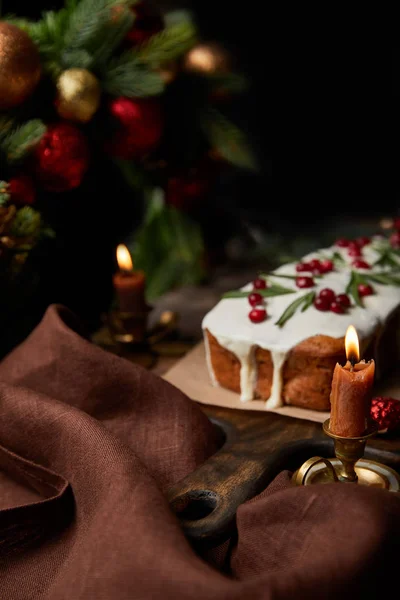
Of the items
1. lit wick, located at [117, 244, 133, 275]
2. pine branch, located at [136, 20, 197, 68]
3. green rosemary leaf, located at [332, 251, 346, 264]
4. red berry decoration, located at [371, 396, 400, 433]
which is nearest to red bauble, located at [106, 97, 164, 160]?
→ pine branch, located at [136, 20, 197, 68]

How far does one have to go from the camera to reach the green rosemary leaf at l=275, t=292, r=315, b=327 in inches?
58.2

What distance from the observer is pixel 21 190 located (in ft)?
4.73

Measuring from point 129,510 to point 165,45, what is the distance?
1240 mm

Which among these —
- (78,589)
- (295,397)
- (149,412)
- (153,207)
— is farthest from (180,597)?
(153,207)

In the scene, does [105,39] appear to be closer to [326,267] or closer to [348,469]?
[326,267]

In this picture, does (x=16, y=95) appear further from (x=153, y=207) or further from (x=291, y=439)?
(x=291, y=439)

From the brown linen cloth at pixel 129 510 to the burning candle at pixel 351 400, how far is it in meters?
0.10

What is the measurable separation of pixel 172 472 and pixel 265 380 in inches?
16.2

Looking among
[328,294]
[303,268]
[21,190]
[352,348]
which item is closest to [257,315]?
[328,294]

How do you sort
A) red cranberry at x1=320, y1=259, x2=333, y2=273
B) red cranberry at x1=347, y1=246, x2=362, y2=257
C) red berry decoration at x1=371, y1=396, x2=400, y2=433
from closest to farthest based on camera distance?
red berry decoration at x1=371, y1=396, x2=400, y2=433 → red cranberry at x1=320, y1=259, x2=333, y2=273 → red cranberry at x1=347, y1=246, x2=362, y2=257

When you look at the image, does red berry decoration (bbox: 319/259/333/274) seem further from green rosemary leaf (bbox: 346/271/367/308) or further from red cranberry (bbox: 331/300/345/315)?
red cranberry (bbox: 331/300/345/315)

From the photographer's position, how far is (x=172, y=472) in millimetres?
1179

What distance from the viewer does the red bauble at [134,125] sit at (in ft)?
5.43

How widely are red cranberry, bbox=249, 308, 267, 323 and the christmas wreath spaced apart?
0.51 meters
